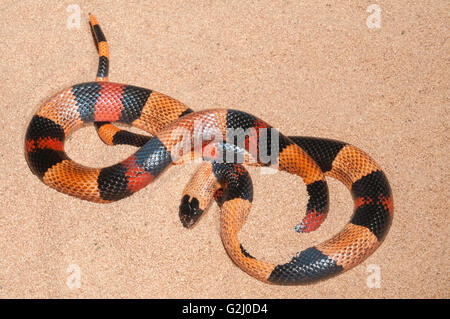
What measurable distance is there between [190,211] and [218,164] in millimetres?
434

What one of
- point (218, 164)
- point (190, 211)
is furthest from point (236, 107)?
point (190, 211)

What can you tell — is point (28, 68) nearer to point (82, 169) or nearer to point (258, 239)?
point (82, 169)

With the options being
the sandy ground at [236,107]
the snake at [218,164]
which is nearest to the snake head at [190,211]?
the snake at [218,164]

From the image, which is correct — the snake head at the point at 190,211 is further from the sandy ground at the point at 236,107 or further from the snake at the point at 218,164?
the sandy ground at the point at 236,107

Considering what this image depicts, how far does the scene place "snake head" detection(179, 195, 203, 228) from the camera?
10.2ft

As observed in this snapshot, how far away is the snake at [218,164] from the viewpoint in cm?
297

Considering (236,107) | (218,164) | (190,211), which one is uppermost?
(236,107)

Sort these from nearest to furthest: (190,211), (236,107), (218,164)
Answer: (190,211), (218,164), (236,107)

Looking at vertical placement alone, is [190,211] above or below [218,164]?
below

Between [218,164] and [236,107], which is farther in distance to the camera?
[236,107]

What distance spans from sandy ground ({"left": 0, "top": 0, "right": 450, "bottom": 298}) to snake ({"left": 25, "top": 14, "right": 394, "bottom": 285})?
154mm

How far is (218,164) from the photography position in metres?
3.27

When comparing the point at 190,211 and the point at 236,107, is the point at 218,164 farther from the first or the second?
the point at 236,107

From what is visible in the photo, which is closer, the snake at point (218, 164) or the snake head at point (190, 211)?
the snake at point (218, 164)
